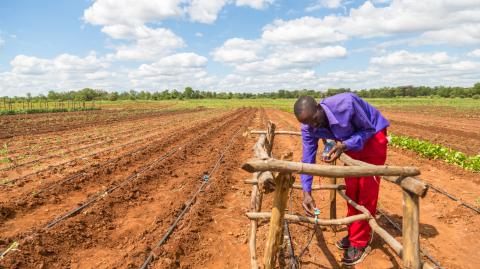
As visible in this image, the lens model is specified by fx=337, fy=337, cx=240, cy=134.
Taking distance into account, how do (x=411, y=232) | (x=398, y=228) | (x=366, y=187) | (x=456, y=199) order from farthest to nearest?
1. (x=456, y=199)
2. (x=398, y=228)
3. (x=366, y=187)
4. (x=411, y=232)

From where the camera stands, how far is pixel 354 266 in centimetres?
420

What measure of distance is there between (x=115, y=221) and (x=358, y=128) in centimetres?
416

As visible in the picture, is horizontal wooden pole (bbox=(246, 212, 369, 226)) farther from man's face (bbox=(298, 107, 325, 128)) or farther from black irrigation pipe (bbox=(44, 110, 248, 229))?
black irrigation pipe (bbox=(44, 110, 248, 229))

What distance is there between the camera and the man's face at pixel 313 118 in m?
3.32

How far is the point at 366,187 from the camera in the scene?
13.1ft

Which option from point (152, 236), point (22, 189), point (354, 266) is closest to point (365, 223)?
point (354, 266)

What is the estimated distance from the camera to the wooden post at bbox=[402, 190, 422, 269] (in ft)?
8.37

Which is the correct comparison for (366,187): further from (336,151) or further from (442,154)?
(442,154)

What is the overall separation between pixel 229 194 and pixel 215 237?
6.95 feet

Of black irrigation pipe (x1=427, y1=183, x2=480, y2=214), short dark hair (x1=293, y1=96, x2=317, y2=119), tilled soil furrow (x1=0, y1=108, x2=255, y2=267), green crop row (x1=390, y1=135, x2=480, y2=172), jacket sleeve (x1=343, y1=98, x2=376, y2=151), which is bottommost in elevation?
tilled soil furrow (x1=0, y1=108, x2=255, y2=267)

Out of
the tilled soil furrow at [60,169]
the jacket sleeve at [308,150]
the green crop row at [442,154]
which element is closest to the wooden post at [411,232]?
the jacket sleeve at [308,150]

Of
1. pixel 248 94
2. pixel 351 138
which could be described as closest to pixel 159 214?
pixel 351 138

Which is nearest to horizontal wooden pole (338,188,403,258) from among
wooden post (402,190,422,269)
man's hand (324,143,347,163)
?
wooden post (402,190,422,269)

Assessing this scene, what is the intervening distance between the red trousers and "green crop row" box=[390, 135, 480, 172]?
6.34m
